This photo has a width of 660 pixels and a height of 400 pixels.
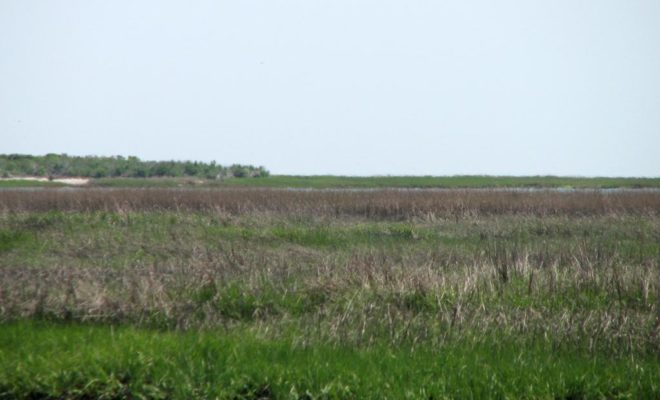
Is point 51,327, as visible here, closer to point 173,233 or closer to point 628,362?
point 628,362

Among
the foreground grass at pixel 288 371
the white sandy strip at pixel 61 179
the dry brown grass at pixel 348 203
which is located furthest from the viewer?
the white sandy strip at pixel 61 179

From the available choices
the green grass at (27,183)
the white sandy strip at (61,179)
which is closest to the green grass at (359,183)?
the white sandy strip at (61,179)

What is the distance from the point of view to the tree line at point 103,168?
5950cm

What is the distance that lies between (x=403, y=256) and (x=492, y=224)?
8.63m

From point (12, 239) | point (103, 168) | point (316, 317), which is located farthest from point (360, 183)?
point (316, 317)

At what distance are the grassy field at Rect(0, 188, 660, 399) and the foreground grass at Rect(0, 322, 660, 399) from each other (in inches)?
0.8

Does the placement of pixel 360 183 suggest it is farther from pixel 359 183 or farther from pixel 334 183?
pixel 334 183

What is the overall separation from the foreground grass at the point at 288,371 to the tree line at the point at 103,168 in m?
52.7

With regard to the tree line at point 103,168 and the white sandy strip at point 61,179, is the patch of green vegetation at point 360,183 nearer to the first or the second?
the white sandy strip at point 61,179

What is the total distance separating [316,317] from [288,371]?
2620 mm

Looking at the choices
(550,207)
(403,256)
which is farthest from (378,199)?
(403,256)

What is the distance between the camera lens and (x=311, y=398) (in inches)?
293

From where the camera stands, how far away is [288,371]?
7.78 m

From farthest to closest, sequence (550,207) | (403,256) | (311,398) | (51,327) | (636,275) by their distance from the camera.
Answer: (550,207), (403,256), (636,275), (51,327), (311,398)
